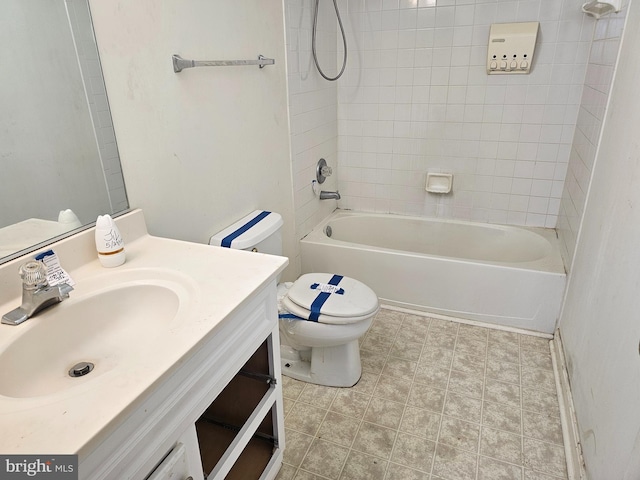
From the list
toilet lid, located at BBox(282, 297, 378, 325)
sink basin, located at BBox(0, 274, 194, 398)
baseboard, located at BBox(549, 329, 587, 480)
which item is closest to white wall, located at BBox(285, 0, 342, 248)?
toilet lid, located at BBox(282, 297, 378, 325)

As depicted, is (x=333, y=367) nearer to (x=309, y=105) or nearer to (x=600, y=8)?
(x=309, y=105)

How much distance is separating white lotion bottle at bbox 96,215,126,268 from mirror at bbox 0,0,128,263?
0.31ft

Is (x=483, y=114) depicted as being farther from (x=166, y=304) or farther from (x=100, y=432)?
(x=100, y=432)

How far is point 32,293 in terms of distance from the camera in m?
0.94

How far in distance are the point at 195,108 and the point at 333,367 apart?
122 centimetres

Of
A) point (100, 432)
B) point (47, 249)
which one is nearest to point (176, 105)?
point (47, 249)

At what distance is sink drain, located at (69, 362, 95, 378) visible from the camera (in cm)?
95

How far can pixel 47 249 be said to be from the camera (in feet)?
3.60

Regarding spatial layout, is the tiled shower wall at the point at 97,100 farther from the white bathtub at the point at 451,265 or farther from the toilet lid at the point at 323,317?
the white bathtub at the point at 451,265

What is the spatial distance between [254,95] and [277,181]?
1.49ft

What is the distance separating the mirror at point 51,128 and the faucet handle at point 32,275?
0.13 m

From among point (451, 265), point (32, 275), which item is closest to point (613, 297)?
point (451, 265)

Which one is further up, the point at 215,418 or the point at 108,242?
the point at 108,242

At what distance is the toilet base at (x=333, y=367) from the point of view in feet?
6.10
